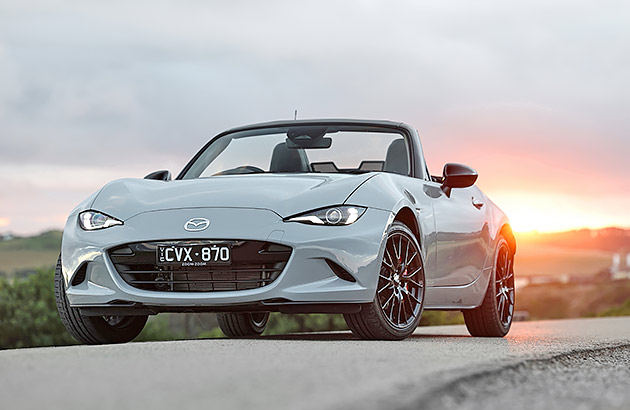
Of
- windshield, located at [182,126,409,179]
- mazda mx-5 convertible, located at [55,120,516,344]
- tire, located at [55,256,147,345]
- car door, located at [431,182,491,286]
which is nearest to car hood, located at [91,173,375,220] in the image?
mazda mx-5 convertible, located at [55,120,516,344]

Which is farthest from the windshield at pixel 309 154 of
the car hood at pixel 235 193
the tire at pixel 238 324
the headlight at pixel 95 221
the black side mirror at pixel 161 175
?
the tire at pixel 238 324

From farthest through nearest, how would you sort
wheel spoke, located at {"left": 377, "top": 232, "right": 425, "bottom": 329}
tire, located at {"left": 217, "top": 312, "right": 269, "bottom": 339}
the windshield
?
tire, located at {"left": 217, "top": 312, "right": 269, "bottom": 339} < the windshield < wheel spoke, located at {"left": 377, "top": 232, "right": 425, "bottom": 329}

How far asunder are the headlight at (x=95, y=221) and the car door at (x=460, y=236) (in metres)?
2.35

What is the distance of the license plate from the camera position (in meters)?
5.87

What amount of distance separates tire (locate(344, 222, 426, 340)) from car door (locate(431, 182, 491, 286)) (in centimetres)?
55

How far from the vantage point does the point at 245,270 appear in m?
5.88

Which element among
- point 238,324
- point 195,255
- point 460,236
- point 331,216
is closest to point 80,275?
point 195,255

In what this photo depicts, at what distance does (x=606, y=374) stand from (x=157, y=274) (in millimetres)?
2763

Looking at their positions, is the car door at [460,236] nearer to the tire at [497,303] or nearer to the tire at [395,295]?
the tire at [497,303]

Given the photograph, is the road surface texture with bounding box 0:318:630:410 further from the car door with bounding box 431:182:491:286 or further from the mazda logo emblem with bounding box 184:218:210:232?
the car door with bounding box 431:182:491:286

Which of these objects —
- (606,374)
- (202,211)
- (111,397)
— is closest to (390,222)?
(202,211)

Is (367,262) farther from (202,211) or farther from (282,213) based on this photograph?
(202,211)

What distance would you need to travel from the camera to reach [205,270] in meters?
5.92

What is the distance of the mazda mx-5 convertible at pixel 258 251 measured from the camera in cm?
585
